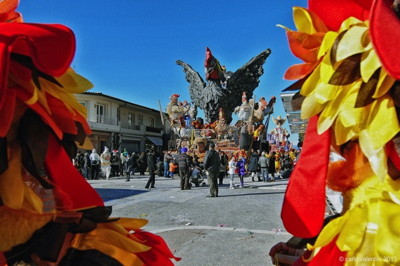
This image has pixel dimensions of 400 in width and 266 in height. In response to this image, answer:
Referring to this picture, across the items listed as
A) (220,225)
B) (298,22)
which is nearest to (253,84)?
(220,225)

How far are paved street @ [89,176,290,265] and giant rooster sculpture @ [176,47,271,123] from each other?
23.6 metres

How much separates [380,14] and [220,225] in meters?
5.51

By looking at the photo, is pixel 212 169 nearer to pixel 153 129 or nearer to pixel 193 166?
pixel 193 166

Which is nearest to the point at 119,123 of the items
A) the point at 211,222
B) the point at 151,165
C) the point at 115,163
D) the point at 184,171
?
the point at 115,163

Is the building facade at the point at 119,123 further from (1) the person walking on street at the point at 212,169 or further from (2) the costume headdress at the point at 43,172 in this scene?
(2) the costume headdress at the point at 43,172

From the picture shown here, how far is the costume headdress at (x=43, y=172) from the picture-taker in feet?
4.17

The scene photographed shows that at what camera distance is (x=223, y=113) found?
33.2 m

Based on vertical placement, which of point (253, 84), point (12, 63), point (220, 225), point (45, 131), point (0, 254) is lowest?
point (220, 225)

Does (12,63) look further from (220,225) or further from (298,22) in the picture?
(220,225)

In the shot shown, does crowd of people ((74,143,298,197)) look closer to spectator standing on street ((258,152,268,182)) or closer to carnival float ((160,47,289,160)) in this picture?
spectator standing on street ((258,152,268,182))

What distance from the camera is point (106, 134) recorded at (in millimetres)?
32562

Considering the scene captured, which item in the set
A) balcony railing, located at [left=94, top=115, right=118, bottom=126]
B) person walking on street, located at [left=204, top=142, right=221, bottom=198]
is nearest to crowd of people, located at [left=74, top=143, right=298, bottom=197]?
person walking on street, located at [left=204, top=142, right=221, bottom=198]

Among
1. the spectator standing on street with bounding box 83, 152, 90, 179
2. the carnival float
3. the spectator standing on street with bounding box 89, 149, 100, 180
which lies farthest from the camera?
the carnival float

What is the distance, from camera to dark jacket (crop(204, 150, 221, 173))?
10266 mm
